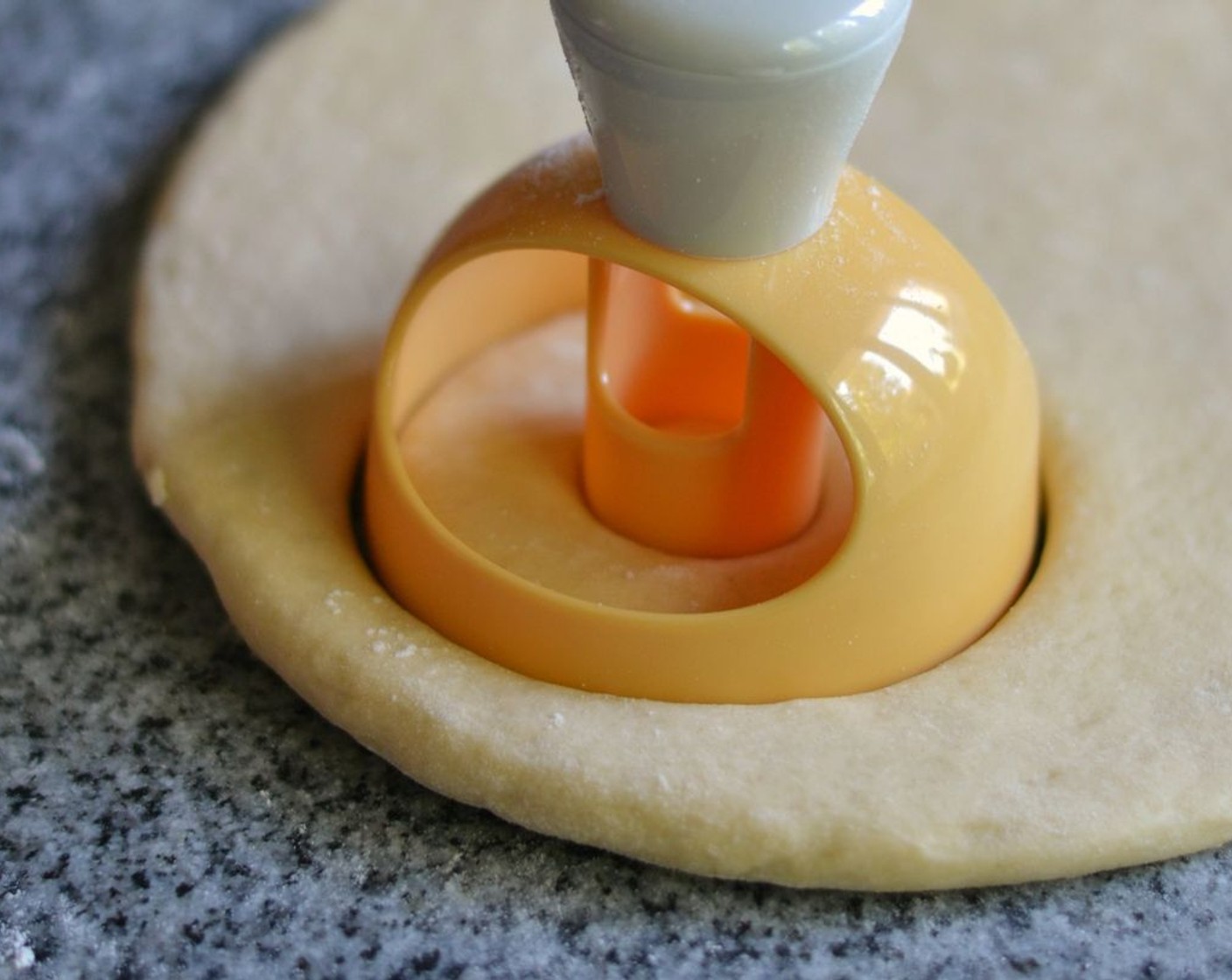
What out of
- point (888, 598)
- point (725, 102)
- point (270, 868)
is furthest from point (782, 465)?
point (270, 868)

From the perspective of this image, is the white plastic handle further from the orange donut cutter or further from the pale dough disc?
the pale dough disc

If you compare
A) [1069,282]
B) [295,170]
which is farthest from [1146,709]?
[295,170]

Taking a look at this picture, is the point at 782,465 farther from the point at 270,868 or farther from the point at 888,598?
the point at 270,868

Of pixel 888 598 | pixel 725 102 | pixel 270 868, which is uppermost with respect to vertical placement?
pixel 725 102

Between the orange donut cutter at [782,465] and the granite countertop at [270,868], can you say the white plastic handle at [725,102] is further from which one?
the granite countertop at [270,868]

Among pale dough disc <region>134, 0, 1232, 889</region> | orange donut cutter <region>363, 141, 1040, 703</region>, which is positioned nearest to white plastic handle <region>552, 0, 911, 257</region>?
orange donut cutter <region>363, 141, 1040, 703</region>

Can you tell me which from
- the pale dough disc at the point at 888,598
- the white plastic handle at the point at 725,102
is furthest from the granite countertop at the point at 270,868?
the white plastic handle at the point at 725,102

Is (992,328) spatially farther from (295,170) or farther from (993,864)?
(295,170)
